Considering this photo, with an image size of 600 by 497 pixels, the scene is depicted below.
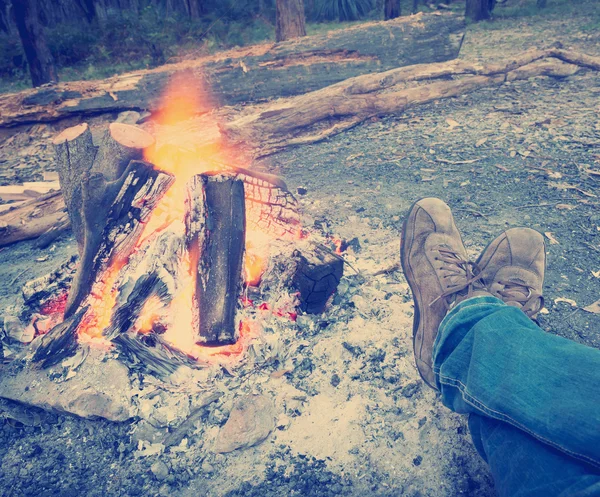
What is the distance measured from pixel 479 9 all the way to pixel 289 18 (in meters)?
7.15

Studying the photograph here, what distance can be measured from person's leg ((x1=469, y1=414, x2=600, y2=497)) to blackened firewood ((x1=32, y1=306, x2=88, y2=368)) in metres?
2.04

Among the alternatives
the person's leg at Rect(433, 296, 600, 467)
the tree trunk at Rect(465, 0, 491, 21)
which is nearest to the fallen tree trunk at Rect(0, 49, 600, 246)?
the person's leg at Rect(433, 296, 600, 467)

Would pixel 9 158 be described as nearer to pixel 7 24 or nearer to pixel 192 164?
pixel 192 164

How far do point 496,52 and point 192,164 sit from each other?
826cm

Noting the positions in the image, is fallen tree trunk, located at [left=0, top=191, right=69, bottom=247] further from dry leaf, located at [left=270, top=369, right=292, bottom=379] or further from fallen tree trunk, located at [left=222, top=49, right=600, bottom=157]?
dry leaf, located at [left=270, top=369, right=292, bottom=379]

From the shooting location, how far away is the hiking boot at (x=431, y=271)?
7.07 ft

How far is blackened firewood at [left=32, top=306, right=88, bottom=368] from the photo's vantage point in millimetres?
2215

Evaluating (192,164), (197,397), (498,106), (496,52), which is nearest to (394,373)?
(197,397)

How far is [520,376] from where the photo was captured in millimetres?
1495

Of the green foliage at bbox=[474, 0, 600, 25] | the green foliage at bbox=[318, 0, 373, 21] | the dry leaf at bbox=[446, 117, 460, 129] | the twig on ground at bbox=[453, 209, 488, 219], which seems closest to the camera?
the twig on ground at bbox=[453, 209, 488, 219]

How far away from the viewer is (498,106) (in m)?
5.47

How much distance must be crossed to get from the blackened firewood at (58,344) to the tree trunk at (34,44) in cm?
863

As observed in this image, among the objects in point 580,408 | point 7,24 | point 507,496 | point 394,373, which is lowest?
point 394,373

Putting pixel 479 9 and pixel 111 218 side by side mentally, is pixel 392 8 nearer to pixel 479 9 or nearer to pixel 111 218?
pixel 479 9
